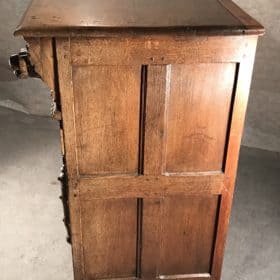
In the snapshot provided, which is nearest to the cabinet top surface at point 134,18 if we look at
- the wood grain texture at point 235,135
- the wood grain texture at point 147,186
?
the wood grain texture at point 235,135

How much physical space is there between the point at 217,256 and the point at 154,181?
0.47 m

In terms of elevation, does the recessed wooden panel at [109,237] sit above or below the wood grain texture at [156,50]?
below

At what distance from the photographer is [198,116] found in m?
1.37

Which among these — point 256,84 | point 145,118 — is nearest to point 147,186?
point 145,118

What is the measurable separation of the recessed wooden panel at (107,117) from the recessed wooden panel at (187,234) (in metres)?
0.24

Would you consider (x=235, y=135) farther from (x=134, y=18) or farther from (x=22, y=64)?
(x=22, y=64)

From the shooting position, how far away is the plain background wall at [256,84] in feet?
8.36

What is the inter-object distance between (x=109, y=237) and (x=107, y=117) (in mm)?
514

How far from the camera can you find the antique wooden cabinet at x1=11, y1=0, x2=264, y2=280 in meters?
1.22

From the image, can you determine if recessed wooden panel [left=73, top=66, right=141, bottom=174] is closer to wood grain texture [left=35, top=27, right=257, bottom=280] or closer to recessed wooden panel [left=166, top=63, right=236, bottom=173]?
wood grain texture [left=35, top=27, right=257, bottom=280]

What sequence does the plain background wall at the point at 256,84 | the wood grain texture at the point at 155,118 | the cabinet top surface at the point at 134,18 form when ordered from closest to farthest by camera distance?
the cabinet top surface at the point at 134,18 < the wood grain texture at the point at 155,118 < the plain background wall at the point at 256,84

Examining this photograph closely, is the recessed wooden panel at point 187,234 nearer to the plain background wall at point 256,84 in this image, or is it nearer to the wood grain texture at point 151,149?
the wood grain texture at point 151,149

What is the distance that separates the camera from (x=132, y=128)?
4.49ft

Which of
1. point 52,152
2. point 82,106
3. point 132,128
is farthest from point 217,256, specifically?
point 52,152
